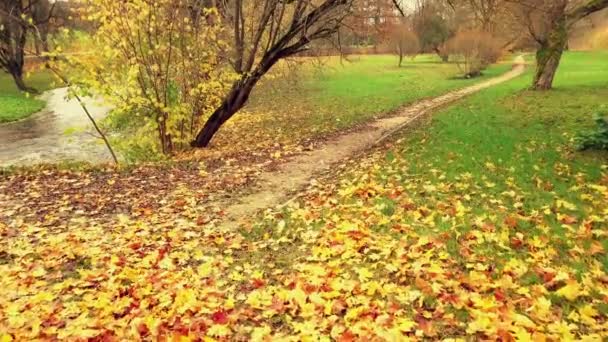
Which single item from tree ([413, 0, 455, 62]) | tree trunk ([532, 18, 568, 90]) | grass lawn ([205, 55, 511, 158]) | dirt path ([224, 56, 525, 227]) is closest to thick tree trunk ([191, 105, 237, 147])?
grass lawn ([205, 55, 511, 158])

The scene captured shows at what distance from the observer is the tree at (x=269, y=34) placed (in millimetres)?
13180

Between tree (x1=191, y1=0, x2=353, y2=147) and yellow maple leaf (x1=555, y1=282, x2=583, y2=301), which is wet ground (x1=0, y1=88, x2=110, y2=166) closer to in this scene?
tree (x1=191, y1=0, x2=353, y2=147)

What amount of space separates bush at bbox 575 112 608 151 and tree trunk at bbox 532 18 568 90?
40.1 feet

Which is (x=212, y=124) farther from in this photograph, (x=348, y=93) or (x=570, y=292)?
(x=348, y=93)

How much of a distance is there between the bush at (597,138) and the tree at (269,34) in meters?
6.86

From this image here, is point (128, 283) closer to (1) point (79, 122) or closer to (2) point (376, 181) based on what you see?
(2) point (376, 181)

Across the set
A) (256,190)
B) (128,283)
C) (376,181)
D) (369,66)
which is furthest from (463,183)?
(369,66)

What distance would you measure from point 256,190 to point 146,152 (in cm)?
655

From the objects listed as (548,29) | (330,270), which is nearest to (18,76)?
(548,29)

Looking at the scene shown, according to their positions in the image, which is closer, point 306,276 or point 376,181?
point 306,276

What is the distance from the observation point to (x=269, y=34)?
47.2 ft

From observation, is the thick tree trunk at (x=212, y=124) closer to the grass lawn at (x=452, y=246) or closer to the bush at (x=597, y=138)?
the grass lawn at (x=452, y=246)

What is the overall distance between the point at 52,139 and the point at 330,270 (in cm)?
1944

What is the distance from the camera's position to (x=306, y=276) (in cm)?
543
